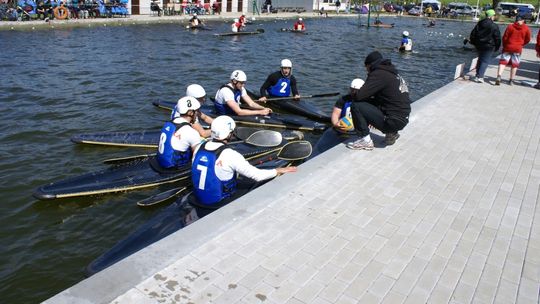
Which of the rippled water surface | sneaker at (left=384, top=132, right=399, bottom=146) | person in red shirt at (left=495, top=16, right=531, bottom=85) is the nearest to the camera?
the rippled water surface

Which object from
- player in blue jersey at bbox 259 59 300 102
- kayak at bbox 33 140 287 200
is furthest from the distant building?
kayak at bbox 33 140 287 200

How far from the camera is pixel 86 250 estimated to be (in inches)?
269

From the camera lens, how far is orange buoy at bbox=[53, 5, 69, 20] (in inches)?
1309

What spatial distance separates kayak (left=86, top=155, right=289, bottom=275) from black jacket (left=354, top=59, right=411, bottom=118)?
271cm

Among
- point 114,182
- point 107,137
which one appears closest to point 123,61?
point 107,137

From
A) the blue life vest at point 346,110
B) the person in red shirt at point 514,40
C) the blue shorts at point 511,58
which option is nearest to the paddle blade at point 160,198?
the blue life vest at point 346,110

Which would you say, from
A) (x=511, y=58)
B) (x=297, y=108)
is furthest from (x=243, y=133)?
(x=511, y=58)

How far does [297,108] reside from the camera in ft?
43.6

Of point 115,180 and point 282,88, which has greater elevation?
point 282,88

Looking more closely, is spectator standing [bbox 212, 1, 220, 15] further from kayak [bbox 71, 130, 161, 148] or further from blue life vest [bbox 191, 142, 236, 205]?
blue life vest [bbox 191, 142, 236, 205]

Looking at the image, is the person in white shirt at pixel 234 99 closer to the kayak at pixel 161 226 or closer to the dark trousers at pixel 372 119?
the dark trousers at pixel 372 119

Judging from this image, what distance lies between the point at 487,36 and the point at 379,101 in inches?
302

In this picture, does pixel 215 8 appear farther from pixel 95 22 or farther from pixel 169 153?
pixel 169 153

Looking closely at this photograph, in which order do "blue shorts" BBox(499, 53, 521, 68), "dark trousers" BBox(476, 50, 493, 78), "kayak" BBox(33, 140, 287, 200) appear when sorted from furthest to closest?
"dark trousers" BBox(476, 50, 493, 78) < "blue shorts" BBox(499, 53, 521, 68) < "kayak" BBox(33, 140, 287, 200)
